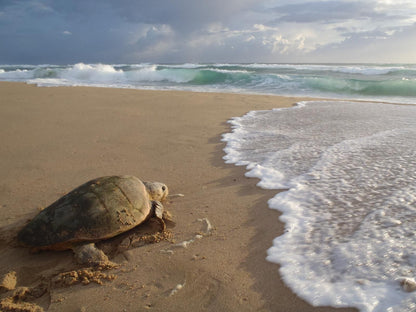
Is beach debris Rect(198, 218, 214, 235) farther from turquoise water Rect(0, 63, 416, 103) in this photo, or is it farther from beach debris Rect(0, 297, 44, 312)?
turquoise water Rect(0, 63, 416, 103)

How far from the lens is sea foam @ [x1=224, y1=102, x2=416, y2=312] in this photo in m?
1.84

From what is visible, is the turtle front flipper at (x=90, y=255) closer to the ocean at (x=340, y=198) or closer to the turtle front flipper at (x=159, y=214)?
the turtle front flipper at (x=159, y=214)

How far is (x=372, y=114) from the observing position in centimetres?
673

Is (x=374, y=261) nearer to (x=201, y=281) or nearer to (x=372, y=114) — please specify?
(x=201, y=281)

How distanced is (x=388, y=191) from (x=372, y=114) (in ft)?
14.4

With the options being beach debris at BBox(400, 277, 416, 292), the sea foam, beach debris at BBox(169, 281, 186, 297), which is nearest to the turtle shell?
beach debris at BBox(169, 281, 186, 297)

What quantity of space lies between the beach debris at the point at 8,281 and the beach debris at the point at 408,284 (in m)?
2.29

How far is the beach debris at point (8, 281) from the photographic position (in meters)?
1.94

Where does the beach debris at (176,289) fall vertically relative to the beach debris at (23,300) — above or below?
above

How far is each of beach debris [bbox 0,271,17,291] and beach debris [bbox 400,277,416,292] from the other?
2.29 m

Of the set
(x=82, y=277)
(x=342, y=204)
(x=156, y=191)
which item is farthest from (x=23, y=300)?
(x=342, y=204)

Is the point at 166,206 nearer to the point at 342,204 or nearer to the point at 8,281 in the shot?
the point at 8,281

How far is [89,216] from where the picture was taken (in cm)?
234

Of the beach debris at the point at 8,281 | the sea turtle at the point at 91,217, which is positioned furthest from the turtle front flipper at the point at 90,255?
the beach debris at the point at 8,281
